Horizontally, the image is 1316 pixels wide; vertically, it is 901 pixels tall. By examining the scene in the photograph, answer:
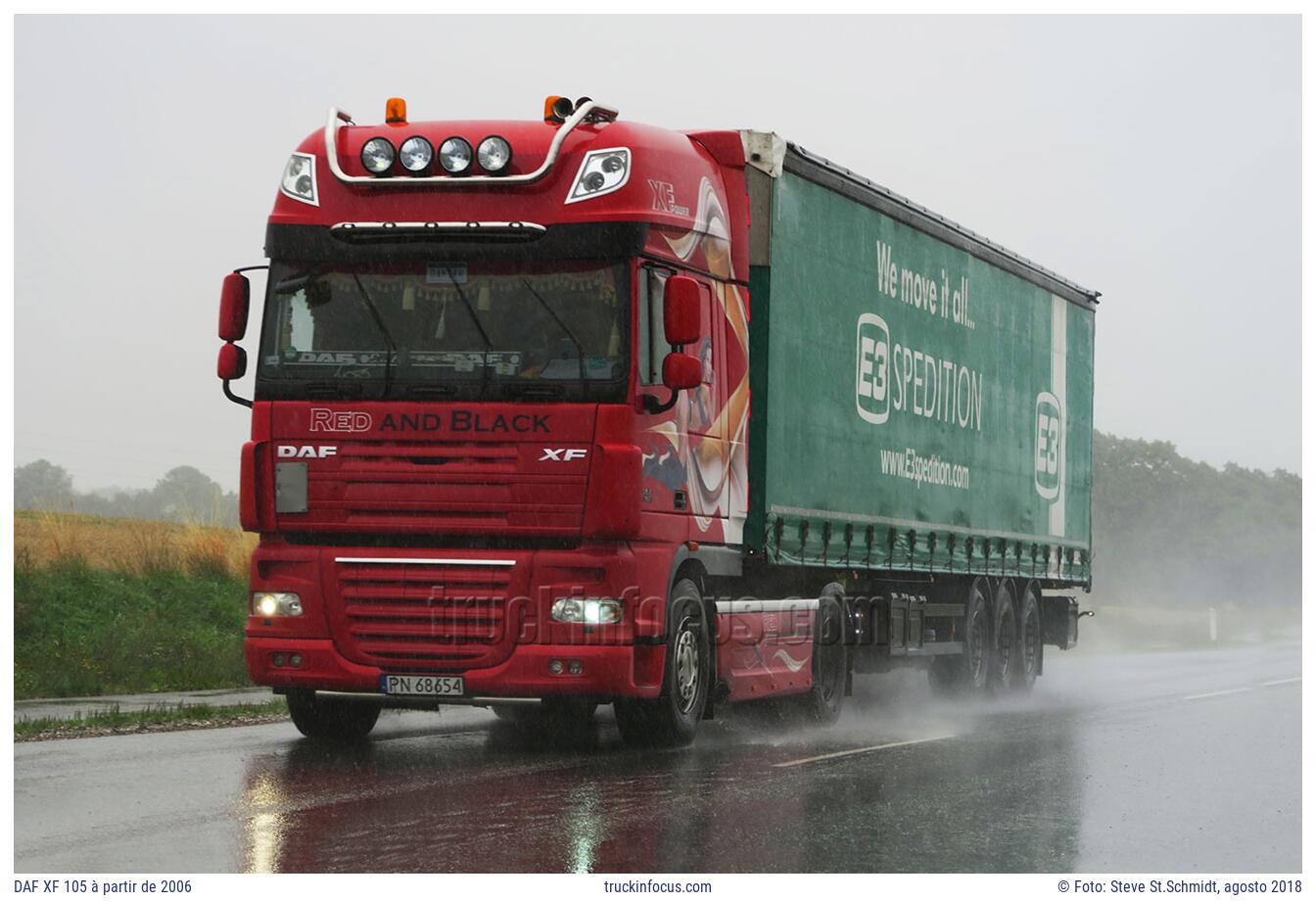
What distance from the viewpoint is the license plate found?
41.3ft

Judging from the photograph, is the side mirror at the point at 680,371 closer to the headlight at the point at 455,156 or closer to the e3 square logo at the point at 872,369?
the headlight at the point at 455,156

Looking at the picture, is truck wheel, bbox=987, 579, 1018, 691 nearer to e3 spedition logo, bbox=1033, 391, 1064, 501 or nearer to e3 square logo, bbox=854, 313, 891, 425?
e3 spedition logo, bbox=1033, 391, 1064, 501

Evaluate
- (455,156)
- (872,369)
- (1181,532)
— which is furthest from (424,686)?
(1181,532)

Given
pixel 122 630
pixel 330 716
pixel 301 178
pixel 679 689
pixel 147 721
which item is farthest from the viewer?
pixel 122 630

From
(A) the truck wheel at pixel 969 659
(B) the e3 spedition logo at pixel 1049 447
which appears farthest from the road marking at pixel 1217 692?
(B) the e3 spedition logo at pixel 1049 447

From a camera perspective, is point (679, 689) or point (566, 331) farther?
point (679, 689)

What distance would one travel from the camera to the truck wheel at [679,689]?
517 inches

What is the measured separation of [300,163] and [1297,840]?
24.2ft

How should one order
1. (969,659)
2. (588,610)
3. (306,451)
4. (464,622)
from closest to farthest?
1. (588,610)
2. (464,622)
3. (306,451)
4. (969,659)

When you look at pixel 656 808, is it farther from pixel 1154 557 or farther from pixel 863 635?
pixel 1154 557

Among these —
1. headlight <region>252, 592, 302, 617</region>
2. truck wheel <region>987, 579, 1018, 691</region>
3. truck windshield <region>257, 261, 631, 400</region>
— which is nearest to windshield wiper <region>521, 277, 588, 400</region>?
truck windshield <region>257, 261, 631, 400</region>

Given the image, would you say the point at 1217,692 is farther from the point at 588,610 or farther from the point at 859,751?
the point at 588,610

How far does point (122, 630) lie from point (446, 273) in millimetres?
11340

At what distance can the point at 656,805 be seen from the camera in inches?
412
